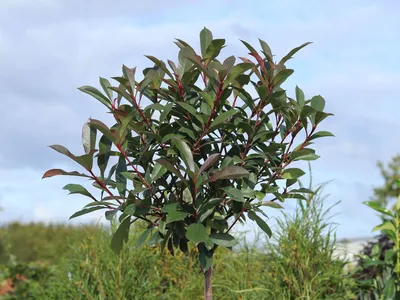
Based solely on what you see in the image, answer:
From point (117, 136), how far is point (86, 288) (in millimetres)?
2986

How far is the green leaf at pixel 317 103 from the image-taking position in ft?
12.6

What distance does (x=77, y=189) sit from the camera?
3633mm

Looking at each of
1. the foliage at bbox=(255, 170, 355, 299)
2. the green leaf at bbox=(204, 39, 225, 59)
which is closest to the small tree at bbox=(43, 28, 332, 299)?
the green leaf at bbox=(204, 39, 225, 59)

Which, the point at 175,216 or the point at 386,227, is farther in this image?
the point at 386,227

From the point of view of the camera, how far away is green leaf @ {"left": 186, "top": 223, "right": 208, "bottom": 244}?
332 cm

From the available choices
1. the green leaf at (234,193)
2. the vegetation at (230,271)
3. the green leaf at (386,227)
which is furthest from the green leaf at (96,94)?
the green leaf at (386,227)

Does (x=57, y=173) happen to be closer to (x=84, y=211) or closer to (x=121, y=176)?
(x=84, y=211)

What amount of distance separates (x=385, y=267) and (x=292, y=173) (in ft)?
11.9

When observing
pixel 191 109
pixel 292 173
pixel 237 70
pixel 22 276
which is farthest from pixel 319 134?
pixel 22 276

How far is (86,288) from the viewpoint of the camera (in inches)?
237

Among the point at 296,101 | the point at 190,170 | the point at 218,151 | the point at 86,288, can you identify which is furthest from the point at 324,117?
the point at 86,288

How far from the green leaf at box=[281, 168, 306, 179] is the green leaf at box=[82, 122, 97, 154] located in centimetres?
125

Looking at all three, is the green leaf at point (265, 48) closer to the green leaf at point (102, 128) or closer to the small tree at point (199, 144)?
the small tree at point (199, 144)

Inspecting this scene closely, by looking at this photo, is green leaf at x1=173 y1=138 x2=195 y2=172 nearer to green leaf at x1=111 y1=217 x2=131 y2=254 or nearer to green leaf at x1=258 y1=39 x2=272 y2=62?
green leaf at x1=111 y1=217 x2=131 y2=254
